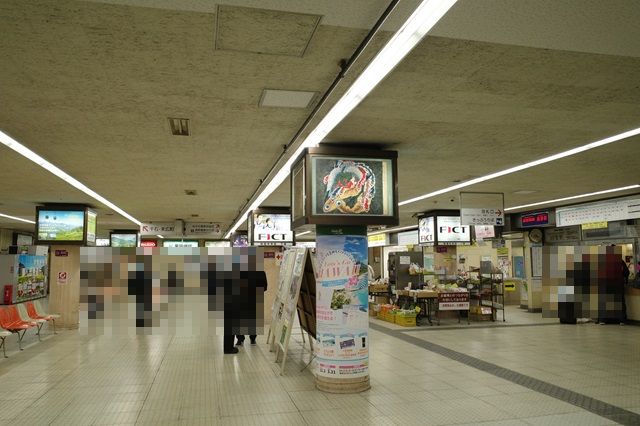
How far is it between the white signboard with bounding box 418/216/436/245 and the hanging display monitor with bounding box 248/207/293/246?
4.51 metres

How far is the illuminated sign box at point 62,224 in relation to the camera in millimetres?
11992

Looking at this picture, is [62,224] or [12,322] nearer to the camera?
[12,322]

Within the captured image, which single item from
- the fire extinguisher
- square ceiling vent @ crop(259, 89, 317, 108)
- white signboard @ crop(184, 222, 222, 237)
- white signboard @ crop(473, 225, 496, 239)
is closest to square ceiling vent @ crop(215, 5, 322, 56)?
square ceiling vent @ crop(259, 89, 317, 108)

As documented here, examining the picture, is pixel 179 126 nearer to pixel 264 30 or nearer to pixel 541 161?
pixel 264 30

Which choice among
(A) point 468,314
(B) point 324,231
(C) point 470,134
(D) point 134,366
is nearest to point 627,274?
(A) point 468,314

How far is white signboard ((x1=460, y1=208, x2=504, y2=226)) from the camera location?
1109 centimetres

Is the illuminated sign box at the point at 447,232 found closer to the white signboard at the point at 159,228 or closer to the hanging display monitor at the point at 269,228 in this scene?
the hanging display monitor at the point at 269,228

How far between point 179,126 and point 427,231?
1081cm

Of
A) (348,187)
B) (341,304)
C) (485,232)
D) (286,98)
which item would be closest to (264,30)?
(286,98)

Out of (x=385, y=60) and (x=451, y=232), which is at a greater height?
(x=385, y=60)

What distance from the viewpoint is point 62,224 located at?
12.2m

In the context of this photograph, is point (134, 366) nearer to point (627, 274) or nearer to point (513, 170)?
point (513, 170)

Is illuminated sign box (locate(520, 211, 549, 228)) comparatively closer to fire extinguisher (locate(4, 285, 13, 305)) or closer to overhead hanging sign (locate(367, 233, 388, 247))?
overhead hanging sign (locate(367, 233, 388, 247))

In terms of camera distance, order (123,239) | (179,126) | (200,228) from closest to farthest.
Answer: (179,126) → (200,228) → (123,239)
